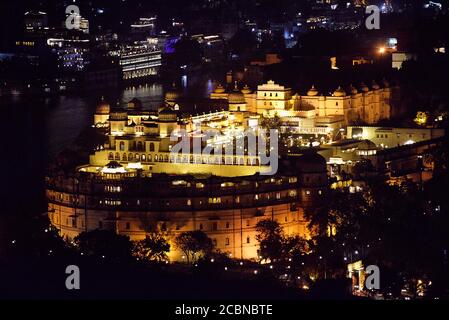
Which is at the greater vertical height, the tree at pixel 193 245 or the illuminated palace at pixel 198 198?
the illuminated palace at pixel 198 198

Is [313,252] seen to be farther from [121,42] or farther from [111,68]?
[121,42]

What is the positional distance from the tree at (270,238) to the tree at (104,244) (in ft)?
5.46

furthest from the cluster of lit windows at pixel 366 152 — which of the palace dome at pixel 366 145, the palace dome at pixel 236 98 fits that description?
the palace dome at pixel 236 98

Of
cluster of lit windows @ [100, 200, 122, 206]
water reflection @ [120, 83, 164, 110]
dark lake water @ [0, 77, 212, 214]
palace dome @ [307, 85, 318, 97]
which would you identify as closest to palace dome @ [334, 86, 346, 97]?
palace dome @ [307, 85, 318, 97]

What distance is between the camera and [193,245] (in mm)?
26766

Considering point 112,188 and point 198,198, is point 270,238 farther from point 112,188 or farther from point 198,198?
point 112,188

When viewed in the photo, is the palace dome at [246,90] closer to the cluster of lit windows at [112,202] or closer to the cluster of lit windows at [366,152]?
the cluster of lit windows at [366,152]

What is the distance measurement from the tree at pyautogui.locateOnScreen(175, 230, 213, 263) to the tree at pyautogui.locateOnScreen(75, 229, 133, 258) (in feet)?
2.21

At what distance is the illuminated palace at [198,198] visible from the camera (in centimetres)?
2736

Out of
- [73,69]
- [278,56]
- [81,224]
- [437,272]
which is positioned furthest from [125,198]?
[73,69]

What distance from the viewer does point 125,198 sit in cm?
2747

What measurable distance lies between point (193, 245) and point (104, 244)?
3.82 feet

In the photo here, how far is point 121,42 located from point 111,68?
19.9ft

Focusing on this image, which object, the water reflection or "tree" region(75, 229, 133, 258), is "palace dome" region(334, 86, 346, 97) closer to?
the water reflection
